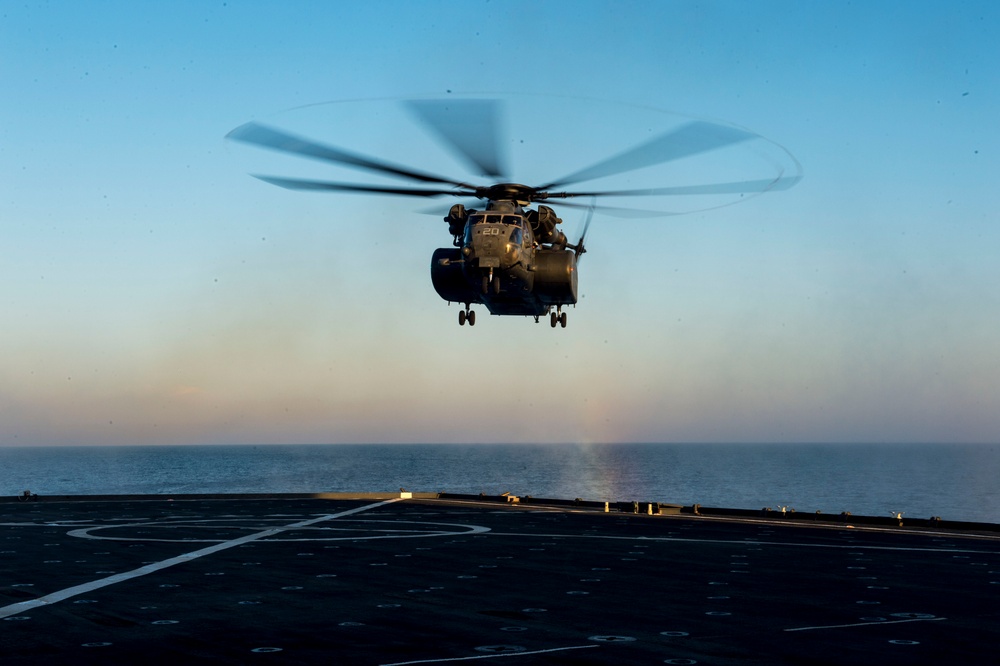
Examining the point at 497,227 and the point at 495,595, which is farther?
the point at 497,227

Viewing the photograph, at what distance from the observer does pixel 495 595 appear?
20.0 metres

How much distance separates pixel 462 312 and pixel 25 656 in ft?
73.4

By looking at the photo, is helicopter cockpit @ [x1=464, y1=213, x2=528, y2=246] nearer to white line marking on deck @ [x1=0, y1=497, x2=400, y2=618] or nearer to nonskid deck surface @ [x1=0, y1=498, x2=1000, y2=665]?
nonskid deck surface @ [x1=0, y1=498, x2=1000, y2=665]

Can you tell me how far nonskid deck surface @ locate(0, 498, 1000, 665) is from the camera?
1445 centimetres

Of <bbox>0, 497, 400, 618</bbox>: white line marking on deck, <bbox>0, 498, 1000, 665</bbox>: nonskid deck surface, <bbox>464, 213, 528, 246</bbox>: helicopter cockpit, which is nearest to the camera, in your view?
<bbox>0, 498, 1000, 665</bbox>: nonskid deck surface

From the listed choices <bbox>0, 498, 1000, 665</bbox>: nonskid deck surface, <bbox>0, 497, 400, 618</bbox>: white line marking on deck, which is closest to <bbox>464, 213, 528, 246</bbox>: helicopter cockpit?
<bbox>0, 498, 1000, 665</bbox>: nonskid deck surface

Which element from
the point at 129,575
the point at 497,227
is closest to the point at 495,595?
the point at 129,575

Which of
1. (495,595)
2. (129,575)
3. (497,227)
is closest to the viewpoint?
(495,595)

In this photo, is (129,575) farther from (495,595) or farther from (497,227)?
(497,227)

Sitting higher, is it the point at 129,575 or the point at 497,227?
the point at 497,227

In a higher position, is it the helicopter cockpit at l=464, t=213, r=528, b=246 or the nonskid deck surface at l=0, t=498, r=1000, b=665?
the helicopter cockpit at l=464, t=213, r=528, b=246

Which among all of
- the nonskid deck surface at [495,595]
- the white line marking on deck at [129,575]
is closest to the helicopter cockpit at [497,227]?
the nonskid deck surface at [495,595]

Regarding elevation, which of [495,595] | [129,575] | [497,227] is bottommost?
[129,575]

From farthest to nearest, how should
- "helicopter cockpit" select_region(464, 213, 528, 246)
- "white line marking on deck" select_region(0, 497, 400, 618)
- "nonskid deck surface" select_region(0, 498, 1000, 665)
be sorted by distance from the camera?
"helicopter cockpit" select_region(464, 213, 528, 246) < "white line marking on deck" select_region(0, 497, 400, 618) < "nonskid deck surface" select_region(0, 498, 1000, 665)
